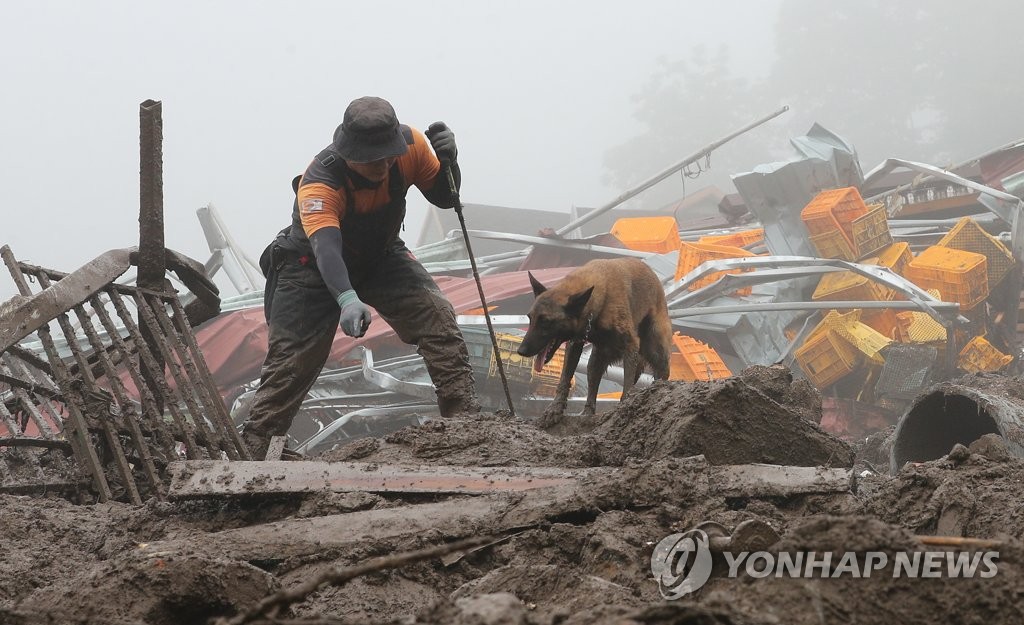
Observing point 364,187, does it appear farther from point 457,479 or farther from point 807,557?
point 807,557

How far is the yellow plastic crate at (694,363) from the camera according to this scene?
33.6 ft

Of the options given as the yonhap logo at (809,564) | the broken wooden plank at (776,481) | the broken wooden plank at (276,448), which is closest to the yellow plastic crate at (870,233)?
the broken wooden plank at (276,448)

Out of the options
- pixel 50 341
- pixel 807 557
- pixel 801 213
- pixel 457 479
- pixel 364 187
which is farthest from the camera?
pixel 801 213

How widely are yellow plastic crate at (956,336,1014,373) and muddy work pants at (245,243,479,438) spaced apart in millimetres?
7617

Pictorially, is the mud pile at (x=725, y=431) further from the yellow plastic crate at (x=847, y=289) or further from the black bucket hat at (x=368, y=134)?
the yellow plastic crate at (x=847, y=289)

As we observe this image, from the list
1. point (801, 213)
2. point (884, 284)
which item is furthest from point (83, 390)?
point (801, 213)

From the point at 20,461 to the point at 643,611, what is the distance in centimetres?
486

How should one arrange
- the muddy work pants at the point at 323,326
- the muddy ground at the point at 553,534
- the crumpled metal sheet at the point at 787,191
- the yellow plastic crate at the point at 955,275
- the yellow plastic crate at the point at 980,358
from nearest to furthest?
the muddy ground at the point at 553,534, the muddy work pants at the point at 323,326, the yellow plastic crate at the point at 980,358, the yellow plastic crate at the point at 955,275, the crumpled metal sheet at the point at 787,191

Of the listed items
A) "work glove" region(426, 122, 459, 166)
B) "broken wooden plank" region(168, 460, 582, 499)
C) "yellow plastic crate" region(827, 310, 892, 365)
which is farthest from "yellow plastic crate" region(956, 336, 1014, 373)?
"broken wooden plank" region(168, 460, 582, 499)

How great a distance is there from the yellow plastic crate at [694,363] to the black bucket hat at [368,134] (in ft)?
19.1

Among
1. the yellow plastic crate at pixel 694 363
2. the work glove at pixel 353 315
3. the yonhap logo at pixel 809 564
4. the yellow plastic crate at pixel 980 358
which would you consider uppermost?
the work glove at pixel 353 315

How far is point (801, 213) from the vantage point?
39.8 feet

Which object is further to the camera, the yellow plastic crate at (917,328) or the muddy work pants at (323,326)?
the yellow plastic crate at (917,328)

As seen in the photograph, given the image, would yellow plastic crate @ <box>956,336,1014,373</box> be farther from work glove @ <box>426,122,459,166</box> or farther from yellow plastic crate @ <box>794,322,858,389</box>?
work glove @ <box>426,122,459,166</box>
